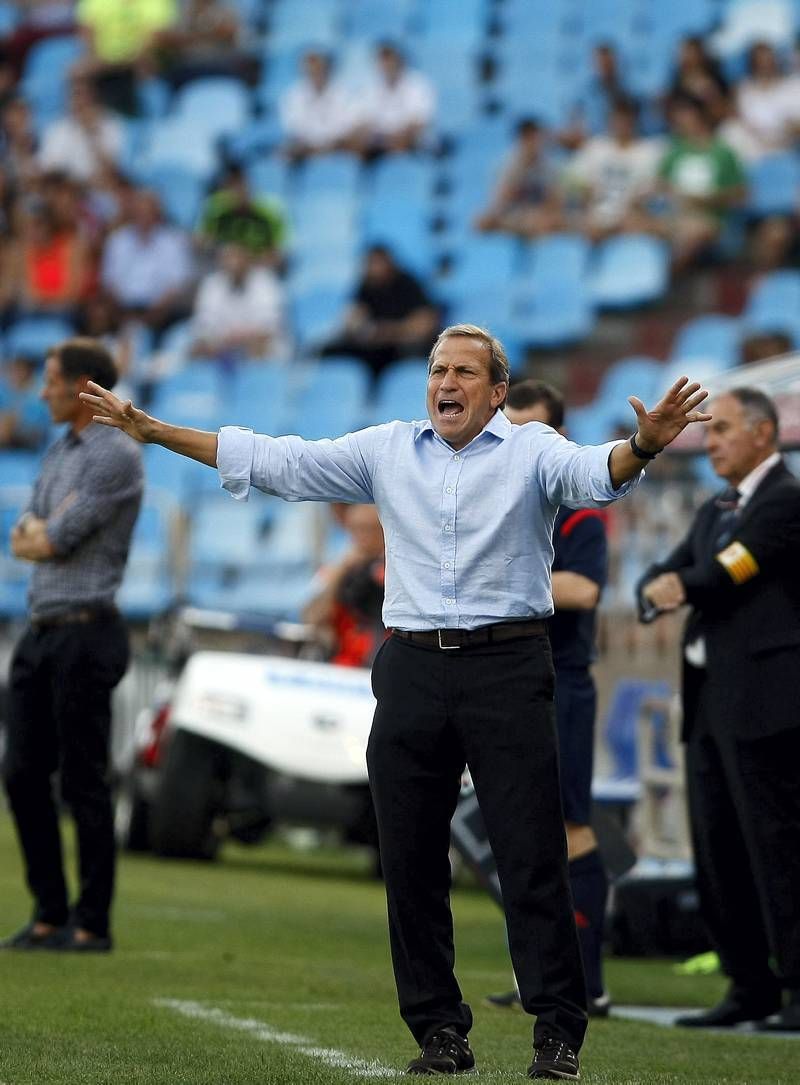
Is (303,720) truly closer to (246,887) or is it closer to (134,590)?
(246,887)

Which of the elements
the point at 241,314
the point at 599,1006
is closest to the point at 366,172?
the point at 241,314

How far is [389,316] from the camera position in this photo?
20.2 metres

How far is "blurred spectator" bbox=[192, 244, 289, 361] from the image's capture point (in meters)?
21.5

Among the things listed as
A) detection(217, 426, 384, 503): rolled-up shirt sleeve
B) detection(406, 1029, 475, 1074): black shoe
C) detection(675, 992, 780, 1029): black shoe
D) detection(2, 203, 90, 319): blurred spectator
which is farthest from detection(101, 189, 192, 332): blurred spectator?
detection(406, 1029, 475, 1074): black shoe

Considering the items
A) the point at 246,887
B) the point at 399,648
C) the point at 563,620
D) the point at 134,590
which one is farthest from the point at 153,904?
Result: the point at 134,590

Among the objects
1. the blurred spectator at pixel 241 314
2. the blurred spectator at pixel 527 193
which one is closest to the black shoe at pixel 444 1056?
the blurred spectator at pixel 527 193

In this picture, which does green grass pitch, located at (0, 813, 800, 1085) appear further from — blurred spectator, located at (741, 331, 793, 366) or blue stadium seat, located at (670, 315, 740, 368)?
blue stadium seat, located at (670, 315, 740, 368)

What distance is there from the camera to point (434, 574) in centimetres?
558

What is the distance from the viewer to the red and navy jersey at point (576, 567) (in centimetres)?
740

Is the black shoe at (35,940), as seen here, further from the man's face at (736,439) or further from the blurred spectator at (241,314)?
the blurred spectator at (241,314)

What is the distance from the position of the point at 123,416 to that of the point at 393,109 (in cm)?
1753

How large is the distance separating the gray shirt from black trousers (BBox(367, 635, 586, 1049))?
108 inches

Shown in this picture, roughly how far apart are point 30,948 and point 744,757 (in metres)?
2.96

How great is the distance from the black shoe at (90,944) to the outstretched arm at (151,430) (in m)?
3.33
